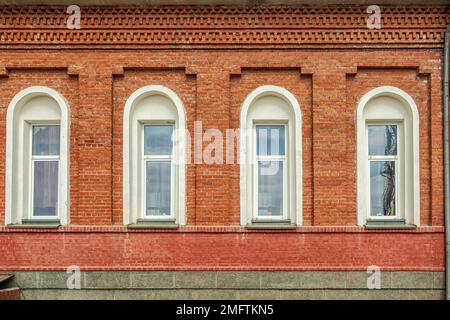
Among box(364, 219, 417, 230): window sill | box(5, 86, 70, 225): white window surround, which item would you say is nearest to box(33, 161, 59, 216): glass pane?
box(5, 86, 70, 225): white window surround

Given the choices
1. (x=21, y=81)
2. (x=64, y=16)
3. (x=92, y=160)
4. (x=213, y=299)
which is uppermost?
(x=64, y=16)

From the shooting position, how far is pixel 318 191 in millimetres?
7988

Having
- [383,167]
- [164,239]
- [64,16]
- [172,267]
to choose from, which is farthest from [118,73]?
[383,167]

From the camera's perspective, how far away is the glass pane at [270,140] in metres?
8.34

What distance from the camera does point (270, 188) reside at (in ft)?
27.3

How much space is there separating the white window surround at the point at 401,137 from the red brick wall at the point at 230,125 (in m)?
0.13

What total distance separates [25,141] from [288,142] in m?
5.10

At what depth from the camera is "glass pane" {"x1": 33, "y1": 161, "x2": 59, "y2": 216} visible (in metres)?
8.35

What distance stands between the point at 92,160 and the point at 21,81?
6.80 ft

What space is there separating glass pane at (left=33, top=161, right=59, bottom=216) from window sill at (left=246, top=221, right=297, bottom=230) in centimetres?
381

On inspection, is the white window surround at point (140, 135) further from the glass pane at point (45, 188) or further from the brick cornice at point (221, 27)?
the glass pane at point (45, 188)

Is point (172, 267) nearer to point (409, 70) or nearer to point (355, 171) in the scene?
point (355, 171)

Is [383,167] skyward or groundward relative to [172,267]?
skyward

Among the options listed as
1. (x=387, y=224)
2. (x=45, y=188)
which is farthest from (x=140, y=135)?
(x=387, y=224)
